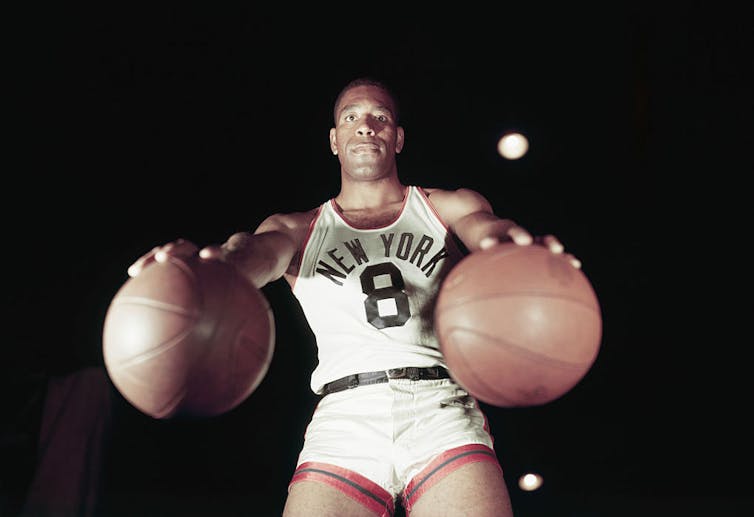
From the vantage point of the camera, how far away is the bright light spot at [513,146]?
2730 millimetres

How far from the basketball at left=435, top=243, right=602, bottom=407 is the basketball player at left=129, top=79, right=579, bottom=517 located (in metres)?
0.11

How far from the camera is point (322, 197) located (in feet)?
9.23

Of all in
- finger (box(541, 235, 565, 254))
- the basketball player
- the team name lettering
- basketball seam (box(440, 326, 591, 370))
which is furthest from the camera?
the team name lettering

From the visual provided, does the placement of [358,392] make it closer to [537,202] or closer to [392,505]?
[392,505]

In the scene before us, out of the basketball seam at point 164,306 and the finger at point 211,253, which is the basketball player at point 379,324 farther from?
the basketball seam at point 164,306

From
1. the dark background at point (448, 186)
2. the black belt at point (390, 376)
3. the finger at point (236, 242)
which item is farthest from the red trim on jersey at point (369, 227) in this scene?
the dark background at point (448, 186)

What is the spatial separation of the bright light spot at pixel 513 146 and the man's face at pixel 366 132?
0.99 meters

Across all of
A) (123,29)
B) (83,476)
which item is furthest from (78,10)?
(83,476)

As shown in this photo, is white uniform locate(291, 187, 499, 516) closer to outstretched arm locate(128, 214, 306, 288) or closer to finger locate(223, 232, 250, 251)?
outstretched arm locate(128, 214, 306, 288)

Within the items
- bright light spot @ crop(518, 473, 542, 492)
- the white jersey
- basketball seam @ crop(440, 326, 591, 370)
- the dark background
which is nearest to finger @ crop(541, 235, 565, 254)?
basketball seam @ crop(440, 326, 591, 370)

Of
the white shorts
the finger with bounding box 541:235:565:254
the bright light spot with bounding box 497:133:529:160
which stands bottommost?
the white shorts

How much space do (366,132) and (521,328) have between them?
94 centimetres

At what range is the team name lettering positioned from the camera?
1630 mm

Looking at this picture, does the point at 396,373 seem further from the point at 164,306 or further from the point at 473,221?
the point at 164,306
